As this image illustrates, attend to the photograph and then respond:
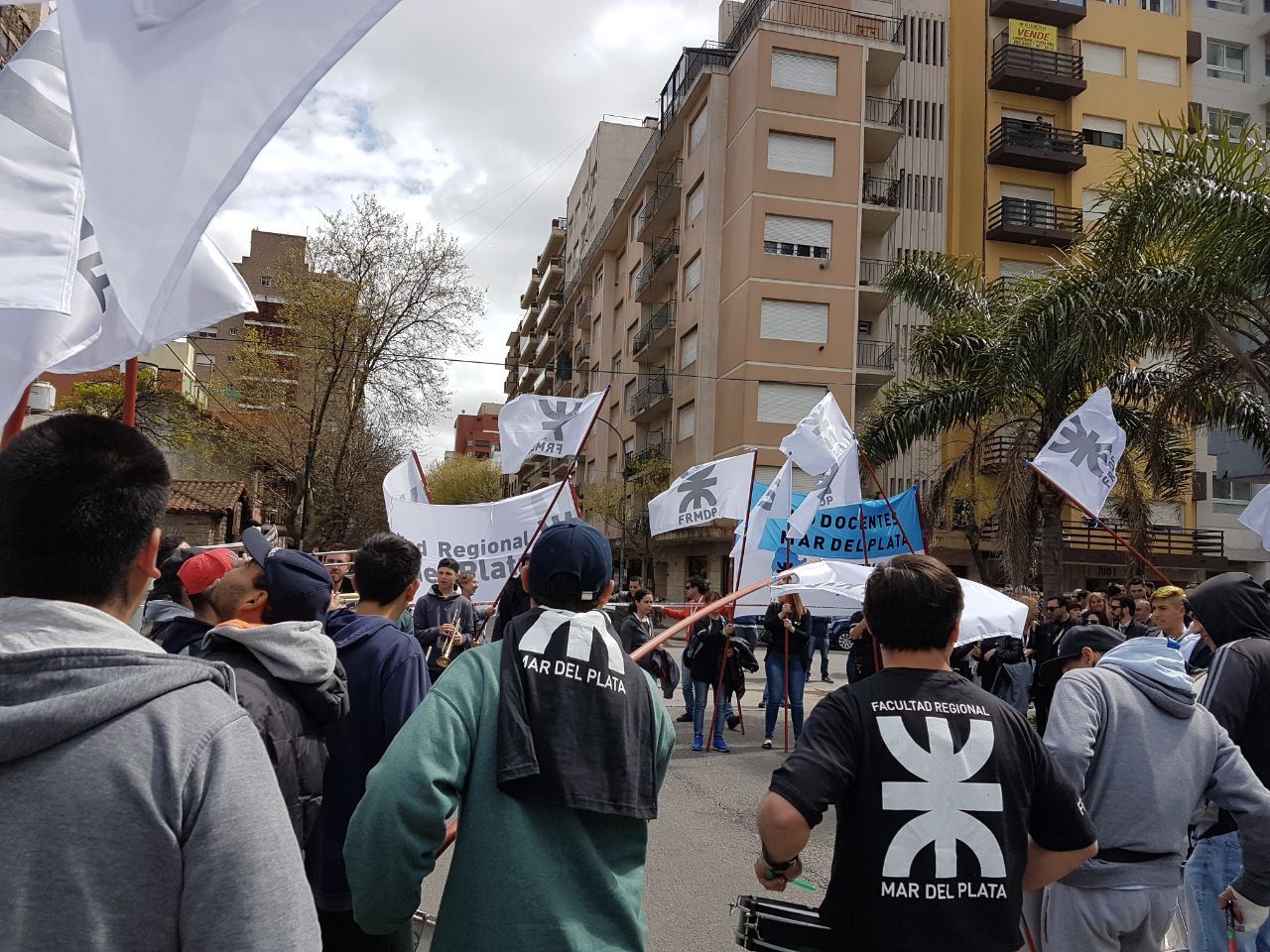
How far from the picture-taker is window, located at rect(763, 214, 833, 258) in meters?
36.2

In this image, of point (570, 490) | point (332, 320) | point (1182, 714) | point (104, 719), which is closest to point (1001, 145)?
point (332, 320)

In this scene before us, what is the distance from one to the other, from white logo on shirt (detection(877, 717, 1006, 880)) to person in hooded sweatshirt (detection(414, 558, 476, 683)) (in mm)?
6699

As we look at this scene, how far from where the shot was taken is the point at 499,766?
2.20 metres

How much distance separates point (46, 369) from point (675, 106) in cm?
4319

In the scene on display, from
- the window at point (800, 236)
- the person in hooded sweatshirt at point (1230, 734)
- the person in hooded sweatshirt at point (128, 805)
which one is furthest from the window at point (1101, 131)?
the person in hooded sweatshirt at point (128, 805)

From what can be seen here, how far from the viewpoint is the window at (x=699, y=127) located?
39.9 meters

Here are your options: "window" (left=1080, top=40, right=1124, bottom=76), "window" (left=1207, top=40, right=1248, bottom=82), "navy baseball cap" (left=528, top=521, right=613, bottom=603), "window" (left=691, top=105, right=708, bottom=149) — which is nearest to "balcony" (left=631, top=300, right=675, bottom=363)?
"window" (left=691, top=105, right=708, bottom=149)

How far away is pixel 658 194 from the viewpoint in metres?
44.2

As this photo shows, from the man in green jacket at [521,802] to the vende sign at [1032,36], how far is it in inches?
1722

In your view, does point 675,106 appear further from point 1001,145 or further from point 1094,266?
point 1094,266

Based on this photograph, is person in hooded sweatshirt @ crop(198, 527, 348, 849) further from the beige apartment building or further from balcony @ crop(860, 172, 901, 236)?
balcony @ crop(860, 172, 901, 236)

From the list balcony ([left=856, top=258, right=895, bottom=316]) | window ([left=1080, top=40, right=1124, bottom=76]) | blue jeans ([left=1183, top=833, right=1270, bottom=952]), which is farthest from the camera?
window ([left=1080, top=40, right=1124, bottom=76])

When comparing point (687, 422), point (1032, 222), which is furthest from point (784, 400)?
point (1032, 222)

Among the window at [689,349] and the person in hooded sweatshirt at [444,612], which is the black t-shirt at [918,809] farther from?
the window at [689,349]
